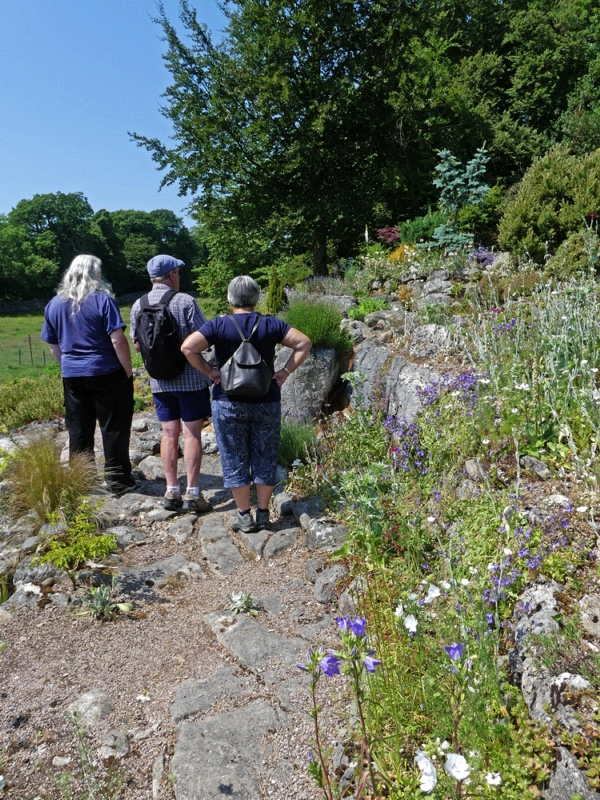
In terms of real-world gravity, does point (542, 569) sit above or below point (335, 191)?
below

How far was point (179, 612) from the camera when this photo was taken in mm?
3301

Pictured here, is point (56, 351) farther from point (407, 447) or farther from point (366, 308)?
point (366, 308)

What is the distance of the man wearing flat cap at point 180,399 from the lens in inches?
178

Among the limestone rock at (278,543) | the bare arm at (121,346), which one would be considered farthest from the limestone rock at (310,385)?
the limestone rock at (278,543)

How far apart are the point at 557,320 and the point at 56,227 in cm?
7430

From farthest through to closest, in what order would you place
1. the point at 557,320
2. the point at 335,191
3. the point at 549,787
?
1. the point at 335,191
2. the point at 557,320
3. the point at 549,787

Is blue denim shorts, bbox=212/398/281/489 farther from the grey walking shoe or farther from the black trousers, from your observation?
the black trousers

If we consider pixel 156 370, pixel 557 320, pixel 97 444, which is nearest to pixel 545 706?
pixel 557 320

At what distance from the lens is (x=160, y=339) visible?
170 inches

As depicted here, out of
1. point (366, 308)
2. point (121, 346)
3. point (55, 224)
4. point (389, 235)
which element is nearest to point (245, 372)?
point (121, 346)

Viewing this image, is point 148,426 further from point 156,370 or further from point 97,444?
point 156,370

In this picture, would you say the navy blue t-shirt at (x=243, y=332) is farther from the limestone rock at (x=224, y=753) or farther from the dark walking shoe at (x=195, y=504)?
the limestone rock at (x=224, y=753)

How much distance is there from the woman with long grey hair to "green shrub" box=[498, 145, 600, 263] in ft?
20.0

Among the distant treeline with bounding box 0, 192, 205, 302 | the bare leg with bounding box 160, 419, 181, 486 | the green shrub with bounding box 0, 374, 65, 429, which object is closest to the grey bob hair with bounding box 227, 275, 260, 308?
the bare leg with bounding box 160, 419, 181, 486
